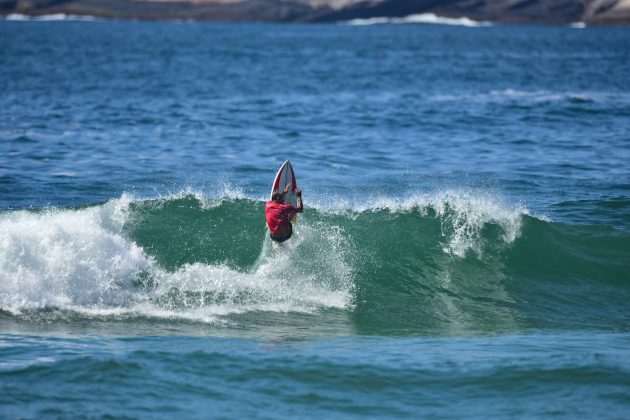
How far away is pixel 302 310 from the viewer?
13531 millimetres

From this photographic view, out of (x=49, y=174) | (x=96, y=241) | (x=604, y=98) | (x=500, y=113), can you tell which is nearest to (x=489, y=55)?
(x=604, y=98)

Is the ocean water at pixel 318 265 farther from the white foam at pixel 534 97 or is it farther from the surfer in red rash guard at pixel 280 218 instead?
the white foam at pixel 534 97

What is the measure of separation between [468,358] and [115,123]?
20689mm

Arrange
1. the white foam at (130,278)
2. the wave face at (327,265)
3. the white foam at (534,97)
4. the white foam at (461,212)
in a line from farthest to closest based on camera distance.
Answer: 1. the white foam at (534,97)
2. the white foam at (461,212)
3. the wave face at (327,265)
4. the white foam at (130,278)

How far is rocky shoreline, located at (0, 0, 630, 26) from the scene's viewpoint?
507ft

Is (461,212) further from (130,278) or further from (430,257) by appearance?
(130,278)

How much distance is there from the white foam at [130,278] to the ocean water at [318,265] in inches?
1.7

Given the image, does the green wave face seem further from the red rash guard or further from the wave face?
the red rash guard

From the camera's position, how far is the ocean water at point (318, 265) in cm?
1044

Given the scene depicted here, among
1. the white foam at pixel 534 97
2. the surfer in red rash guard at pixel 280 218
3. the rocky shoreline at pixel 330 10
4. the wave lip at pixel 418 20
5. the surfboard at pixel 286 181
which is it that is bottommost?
the surfer in red rash guard at pixel 280 218

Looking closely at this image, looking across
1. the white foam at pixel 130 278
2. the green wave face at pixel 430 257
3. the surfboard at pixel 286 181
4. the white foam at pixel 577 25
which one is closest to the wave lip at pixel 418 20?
the white foam at pixel 577 25

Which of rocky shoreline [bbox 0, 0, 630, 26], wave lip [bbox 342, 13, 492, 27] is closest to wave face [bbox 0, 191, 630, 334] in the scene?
rocky shoreline [bbox 0, 0, 630, 26]

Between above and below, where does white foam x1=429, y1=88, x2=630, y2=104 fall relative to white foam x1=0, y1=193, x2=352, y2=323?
above

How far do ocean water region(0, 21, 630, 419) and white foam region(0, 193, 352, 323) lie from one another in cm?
4
